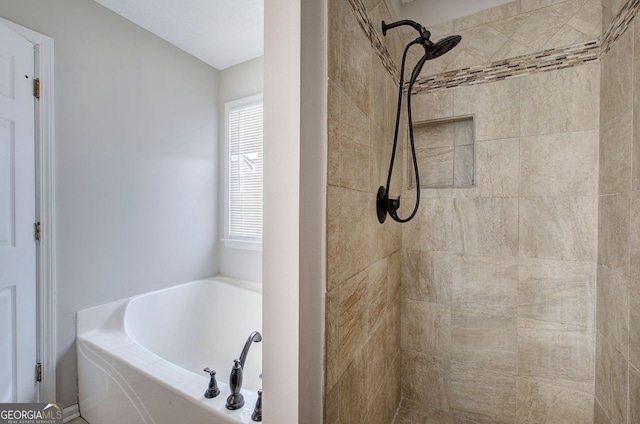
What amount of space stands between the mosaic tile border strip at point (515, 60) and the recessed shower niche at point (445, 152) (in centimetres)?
21

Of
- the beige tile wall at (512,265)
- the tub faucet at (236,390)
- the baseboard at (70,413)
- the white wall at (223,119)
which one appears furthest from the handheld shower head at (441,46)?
the baseboard at (70,413)

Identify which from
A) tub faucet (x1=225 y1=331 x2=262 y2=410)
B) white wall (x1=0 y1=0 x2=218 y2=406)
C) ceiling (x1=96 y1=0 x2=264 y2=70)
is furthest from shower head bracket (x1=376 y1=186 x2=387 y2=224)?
white wall (x1=0 y1=0 x2=218 y2=406)

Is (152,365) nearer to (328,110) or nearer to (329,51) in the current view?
(328,110)

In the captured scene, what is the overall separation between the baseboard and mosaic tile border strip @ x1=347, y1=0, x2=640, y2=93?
2585mm

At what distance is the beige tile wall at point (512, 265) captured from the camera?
50.5 inches

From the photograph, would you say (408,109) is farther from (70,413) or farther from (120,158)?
(70,413)

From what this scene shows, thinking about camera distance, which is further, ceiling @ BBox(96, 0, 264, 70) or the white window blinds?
the white window blinds

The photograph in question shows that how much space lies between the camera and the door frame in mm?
1512

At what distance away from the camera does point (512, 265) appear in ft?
4.61

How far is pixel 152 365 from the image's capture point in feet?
4.17

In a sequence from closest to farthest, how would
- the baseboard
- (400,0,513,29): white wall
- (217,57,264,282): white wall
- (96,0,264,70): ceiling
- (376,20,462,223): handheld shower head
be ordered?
Result: (376,20,462,223): handheld shower head → (400,0,513,29): white wall → the baseboard → (96,0,264,70): ceiling → (217,57,264,282): white wall

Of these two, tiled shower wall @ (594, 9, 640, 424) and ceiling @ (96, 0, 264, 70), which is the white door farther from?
tiled shower wall @ (594, 9, 640, 424)

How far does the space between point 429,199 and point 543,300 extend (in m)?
0.74
